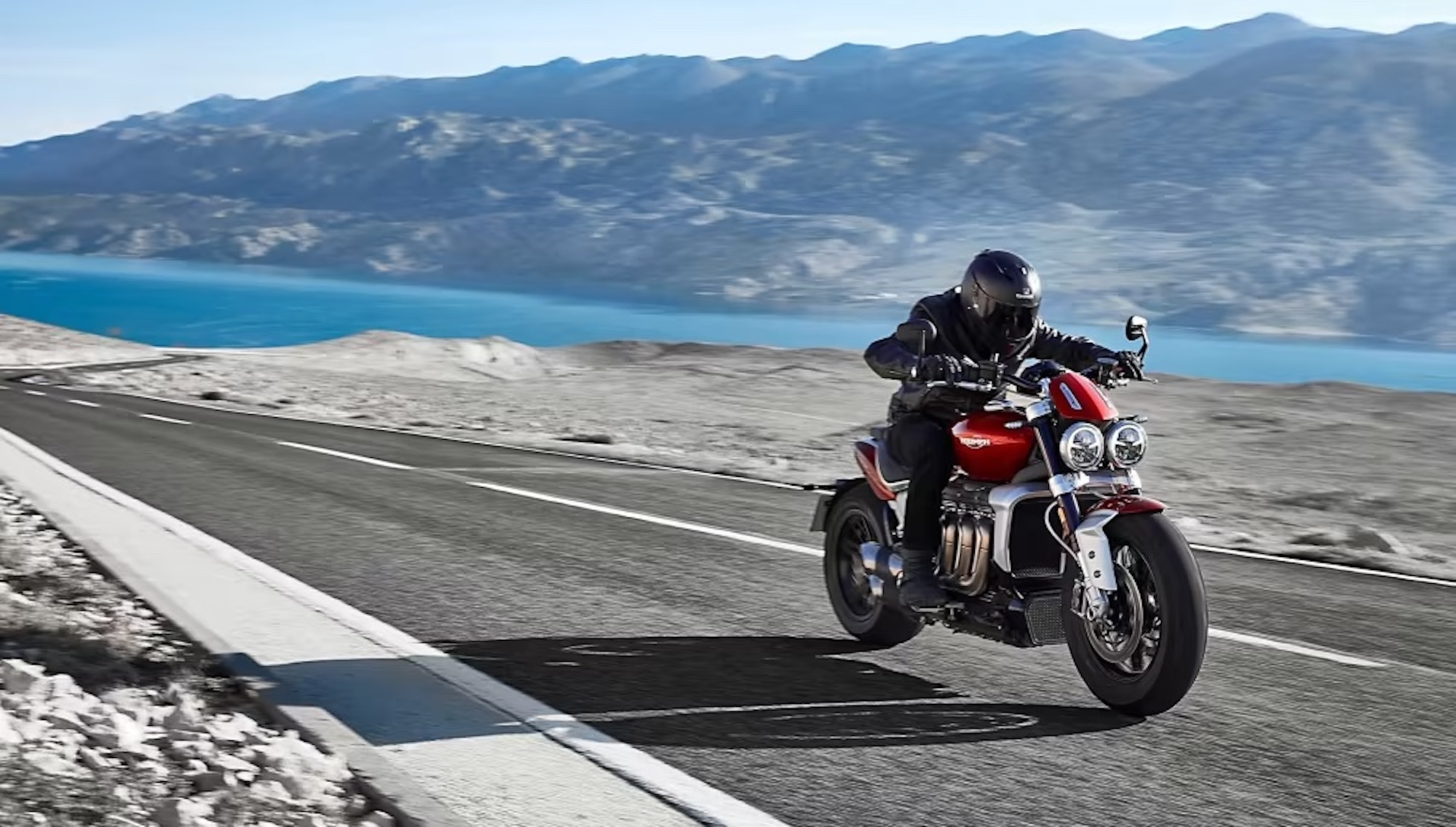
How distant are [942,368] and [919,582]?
0.94 meters

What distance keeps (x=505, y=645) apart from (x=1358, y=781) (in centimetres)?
375

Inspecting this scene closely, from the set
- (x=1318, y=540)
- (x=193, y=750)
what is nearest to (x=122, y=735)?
(x=193, y=750)

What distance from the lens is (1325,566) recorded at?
10.4 meters

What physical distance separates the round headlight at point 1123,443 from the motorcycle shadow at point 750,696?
3.17ft

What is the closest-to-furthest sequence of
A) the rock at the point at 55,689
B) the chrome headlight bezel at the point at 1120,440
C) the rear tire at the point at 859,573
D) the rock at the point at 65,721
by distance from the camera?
the rock at the point at 65,721
the rock at the point at 55,689
the chrome headlight bezel at the point at 1120,440
the rear tire at the point at 859,573

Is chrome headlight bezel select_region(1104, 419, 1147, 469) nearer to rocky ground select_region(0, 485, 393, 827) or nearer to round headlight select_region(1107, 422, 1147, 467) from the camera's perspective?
round headlight select_region(1107, 422, 1147, 467)

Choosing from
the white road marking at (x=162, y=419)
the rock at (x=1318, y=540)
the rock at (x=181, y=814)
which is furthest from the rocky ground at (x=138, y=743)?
the white road marking at (x=162, y=419)

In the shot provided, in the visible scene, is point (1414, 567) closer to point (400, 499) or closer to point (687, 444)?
point (400, 499)

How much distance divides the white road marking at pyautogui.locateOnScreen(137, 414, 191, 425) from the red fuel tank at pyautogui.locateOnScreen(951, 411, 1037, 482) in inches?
820

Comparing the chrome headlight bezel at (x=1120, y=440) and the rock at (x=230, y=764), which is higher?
the chrome headlight bezel at (x=1120, y=440)

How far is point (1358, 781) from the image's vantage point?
16.5 ft

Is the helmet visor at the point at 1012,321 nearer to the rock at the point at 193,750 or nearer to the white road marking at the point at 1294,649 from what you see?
the white road marking at the point at 1294,649

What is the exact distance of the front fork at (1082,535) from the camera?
18.6 ft

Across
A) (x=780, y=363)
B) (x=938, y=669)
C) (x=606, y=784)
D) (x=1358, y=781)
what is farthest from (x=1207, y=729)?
(x=780, y=363)
